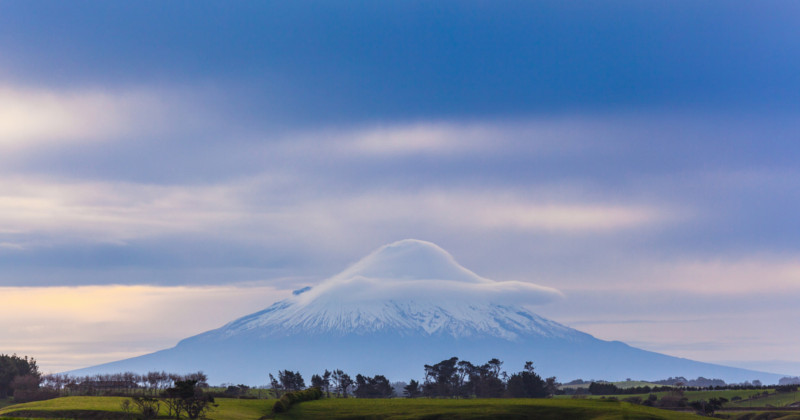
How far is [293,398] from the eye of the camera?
164500 mm

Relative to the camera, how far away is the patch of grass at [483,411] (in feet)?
447

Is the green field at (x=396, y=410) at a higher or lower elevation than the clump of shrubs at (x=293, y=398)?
lower

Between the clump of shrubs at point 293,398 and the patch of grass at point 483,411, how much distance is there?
5.92 feet

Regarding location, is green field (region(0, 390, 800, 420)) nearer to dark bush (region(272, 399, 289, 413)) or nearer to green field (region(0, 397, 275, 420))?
green field (region(0, 397, 275, 420))

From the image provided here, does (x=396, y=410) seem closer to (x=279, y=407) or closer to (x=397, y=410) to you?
(x=397, y=410)

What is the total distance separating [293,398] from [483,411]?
39.6 metres

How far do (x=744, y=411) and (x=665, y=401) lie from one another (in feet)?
84.9

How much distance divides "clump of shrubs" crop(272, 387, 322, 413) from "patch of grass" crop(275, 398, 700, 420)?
1.80 m

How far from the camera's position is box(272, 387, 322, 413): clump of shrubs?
15429cm

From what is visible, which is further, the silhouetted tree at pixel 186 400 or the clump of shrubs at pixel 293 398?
the clump of shrubs at pixel 293 398

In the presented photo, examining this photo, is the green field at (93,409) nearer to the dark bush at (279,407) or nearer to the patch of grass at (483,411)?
the dark bush at (279,407)

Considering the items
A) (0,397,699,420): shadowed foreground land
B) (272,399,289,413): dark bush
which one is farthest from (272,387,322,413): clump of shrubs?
(0,397,699,420): shadowed foreground land

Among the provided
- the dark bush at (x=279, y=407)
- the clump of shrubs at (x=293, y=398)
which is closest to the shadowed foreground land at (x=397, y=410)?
the dark bush at (x=279, y=407)

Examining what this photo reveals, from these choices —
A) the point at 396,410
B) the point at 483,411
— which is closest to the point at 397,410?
the point at 396,410
